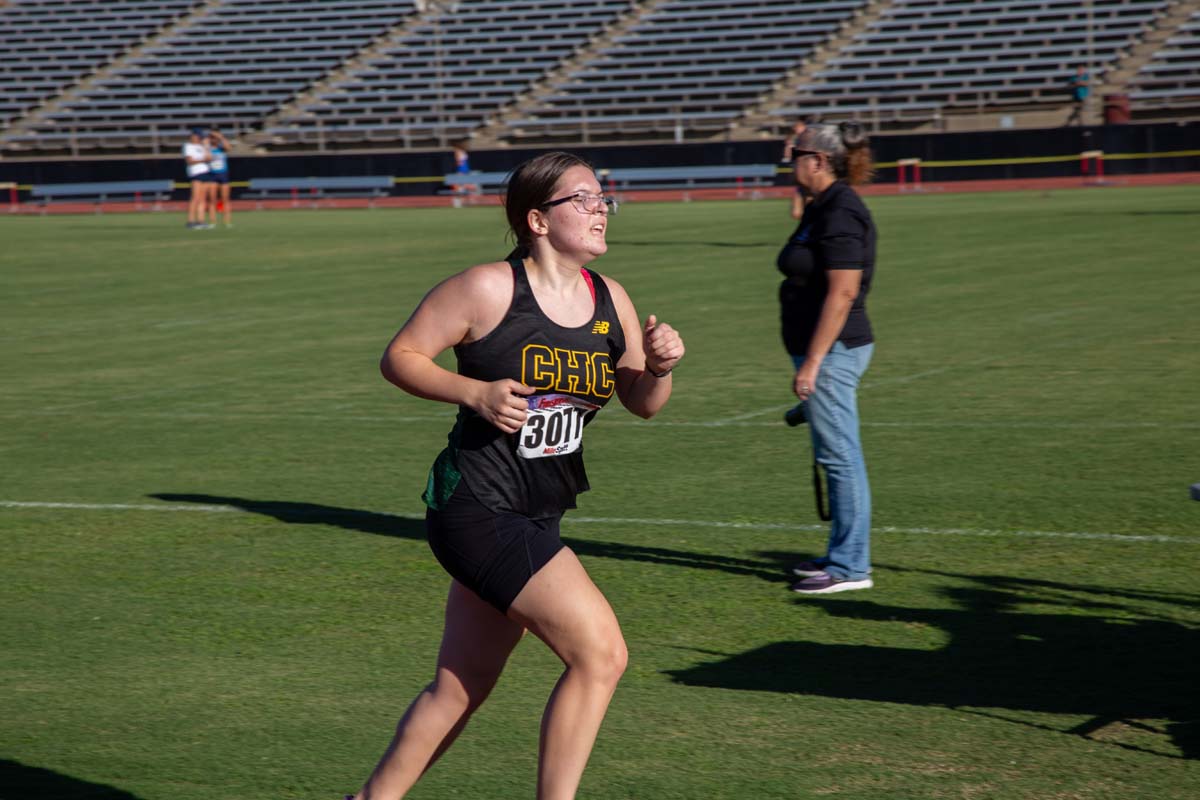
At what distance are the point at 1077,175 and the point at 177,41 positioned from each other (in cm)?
3451

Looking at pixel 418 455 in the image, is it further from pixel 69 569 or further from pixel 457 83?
pixel 457 83

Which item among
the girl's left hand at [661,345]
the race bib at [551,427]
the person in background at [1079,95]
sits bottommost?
the race bib at [551,427]

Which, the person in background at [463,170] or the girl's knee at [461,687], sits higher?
the person in background at [463,170]

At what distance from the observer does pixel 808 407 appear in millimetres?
6945

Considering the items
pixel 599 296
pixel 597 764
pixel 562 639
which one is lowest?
pixel 597 764

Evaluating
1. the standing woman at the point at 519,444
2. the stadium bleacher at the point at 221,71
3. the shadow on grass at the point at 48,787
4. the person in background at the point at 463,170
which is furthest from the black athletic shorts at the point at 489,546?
the stadium bleacher at the point at 221,71

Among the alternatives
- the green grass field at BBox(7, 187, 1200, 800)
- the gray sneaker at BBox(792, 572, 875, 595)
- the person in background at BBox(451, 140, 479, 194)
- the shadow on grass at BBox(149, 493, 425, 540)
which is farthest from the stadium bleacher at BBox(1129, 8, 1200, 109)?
the gray sneaker at BBox(792, 572, 875, 595)

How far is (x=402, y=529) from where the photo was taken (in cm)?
829

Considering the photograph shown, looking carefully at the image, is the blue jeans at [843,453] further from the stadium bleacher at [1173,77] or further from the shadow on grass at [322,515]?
the stadium bleacher at [1173,77]

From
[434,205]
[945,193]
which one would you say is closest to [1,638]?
[945,193]

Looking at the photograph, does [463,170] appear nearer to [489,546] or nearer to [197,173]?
[197,173]

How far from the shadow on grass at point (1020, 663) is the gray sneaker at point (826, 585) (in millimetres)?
90

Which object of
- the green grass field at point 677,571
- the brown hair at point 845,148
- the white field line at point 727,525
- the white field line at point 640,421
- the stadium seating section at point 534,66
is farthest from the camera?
the stadium seating section at point 534,66

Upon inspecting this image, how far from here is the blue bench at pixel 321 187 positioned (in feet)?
148
